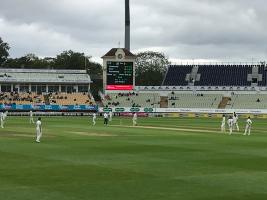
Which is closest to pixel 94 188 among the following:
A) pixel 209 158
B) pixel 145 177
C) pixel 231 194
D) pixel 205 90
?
pixel 145 177

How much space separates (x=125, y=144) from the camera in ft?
99.8

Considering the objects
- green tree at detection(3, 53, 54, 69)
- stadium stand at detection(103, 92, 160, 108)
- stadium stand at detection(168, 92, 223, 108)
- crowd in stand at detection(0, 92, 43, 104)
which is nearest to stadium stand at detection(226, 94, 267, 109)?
stadium stand at detection(168, 92, 223, 108)

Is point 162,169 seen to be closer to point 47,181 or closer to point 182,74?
point 47,181

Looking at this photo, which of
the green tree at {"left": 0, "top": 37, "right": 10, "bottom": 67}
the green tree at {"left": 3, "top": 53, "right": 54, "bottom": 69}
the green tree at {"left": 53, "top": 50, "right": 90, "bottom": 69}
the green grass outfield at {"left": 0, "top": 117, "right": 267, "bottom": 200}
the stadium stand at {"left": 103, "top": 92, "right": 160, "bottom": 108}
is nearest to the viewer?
the green grass outfield at {"left": 0, "top": 117, "right": 267, "bottom": 200}

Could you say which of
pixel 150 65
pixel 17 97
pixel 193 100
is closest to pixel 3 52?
pixel 150 65

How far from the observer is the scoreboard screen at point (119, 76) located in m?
87.7

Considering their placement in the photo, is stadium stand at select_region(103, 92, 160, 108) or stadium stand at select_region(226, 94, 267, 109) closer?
stadium stand at select_region(226, 94, 267, 109)

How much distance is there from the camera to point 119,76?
291ft

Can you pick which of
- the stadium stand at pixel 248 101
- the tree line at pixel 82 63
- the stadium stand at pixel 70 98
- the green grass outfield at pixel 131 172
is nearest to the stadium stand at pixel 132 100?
the stadium stand at pixel 70 98

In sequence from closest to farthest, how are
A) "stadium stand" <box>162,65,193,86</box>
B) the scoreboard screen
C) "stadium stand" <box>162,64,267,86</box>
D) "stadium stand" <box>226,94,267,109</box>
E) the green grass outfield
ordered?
1. the green grass outfield
2. the scoreboard screen
3. "stadium stand" <box>226,94,267,109</box>
4. "stadium stand" <box>162,64,267,86</box>
5. "stadium stand" <box>162,65,193,86</box>

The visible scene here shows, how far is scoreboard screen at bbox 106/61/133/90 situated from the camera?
8769 cm

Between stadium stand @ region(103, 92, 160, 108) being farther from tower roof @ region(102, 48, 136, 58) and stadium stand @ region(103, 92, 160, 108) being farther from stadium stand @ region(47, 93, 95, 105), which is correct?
tower roof @ region(102, 48, 136, 58)

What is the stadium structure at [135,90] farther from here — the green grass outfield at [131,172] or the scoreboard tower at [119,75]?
the green grass outfield at [131,172]

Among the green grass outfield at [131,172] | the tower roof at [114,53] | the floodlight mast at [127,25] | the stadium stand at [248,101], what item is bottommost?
the green grass outfield at [131,172]
